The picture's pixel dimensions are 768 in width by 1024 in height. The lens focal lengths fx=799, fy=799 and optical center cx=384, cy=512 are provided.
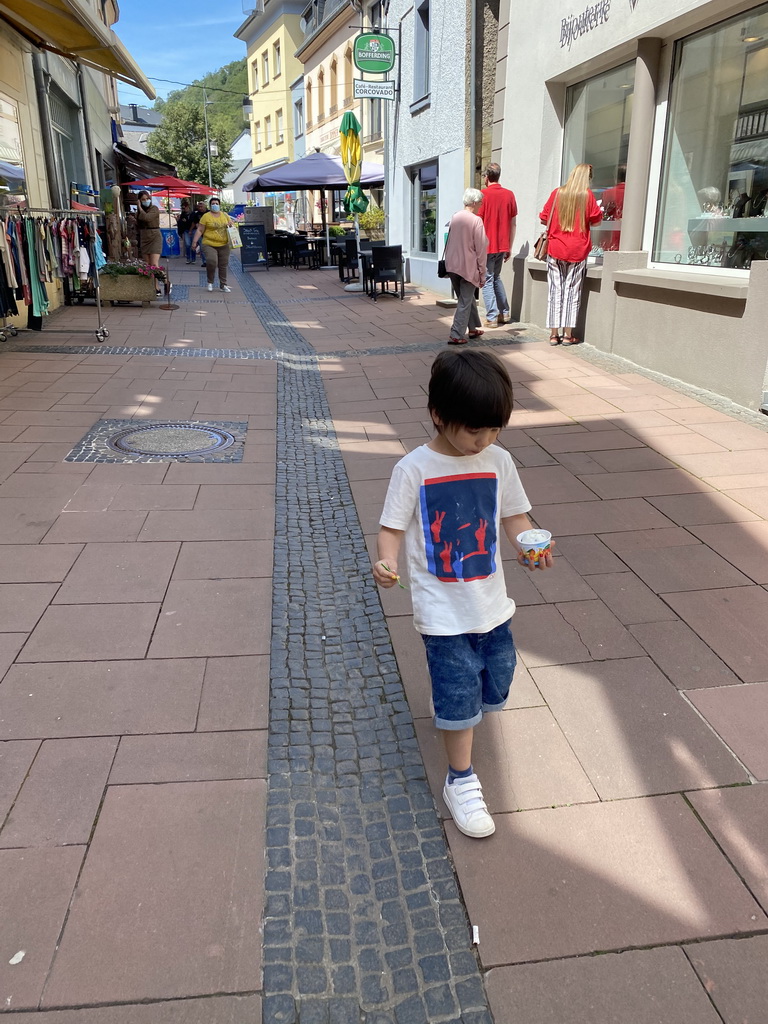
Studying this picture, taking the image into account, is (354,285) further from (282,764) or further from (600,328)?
(282,764)

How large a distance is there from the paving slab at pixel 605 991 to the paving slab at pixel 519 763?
1.64ft

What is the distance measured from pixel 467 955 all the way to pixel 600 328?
7.33 m

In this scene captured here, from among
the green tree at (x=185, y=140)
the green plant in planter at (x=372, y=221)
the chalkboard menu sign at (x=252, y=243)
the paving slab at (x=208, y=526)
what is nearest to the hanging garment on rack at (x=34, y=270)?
the paving slab at (x=208, y=526)

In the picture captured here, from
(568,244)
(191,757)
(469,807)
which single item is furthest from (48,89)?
(469,807)

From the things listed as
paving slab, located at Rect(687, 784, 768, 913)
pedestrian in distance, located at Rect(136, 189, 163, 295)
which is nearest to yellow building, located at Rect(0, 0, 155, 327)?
pedestrian in distance, located at Rect(136, 189, 163, 295)

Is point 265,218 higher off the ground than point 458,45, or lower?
lower

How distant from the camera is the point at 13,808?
7.09 feet

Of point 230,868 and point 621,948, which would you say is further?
point 230,868

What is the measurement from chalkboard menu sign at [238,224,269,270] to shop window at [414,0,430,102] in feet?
28.0

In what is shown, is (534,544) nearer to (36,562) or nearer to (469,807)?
(469,807)

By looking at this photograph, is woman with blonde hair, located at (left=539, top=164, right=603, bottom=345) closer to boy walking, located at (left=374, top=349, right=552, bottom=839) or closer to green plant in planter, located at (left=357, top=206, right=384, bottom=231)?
boy walking, located at (left=374, top=349, right=552, bottom=839)

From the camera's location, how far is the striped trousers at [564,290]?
8.33m

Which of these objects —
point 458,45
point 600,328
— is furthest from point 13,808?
point 458,45

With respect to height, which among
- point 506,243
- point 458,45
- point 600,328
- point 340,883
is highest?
point 458,45
